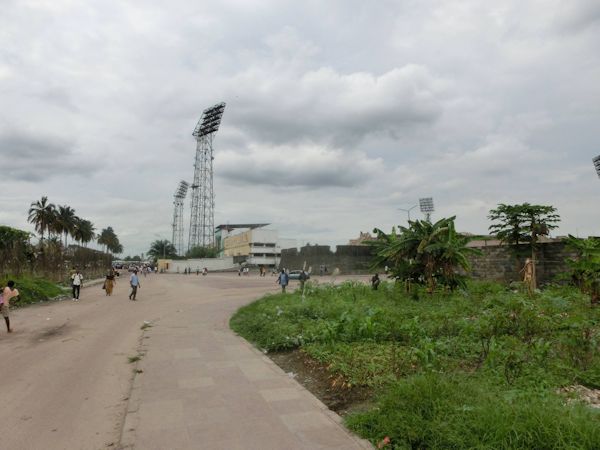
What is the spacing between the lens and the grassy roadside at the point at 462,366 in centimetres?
397

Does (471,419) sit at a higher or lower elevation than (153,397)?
higher

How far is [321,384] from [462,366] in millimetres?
2085

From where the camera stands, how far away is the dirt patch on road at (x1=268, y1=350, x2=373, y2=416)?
5.71 metres

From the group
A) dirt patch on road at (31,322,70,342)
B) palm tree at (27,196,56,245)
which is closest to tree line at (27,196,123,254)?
palm tree at (27,196,56,245)

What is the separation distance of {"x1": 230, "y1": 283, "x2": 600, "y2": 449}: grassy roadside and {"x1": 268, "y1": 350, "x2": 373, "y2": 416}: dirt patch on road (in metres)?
0.13

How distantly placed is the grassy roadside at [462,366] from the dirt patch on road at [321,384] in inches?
5.3

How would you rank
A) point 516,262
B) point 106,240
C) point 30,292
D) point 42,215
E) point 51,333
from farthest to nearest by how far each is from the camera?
point 106,240 → point 42,215 → point 30,292 → point 516,262 → point 51,333

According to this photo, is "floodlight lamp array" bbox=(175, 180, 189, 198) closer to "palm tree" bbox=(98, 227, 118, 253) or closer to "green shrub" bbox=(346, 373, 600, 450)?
"palm tree" bbox=(98, 227, 118, 253)

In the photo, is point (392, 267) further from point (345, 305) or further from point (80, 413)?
point (80, 413)

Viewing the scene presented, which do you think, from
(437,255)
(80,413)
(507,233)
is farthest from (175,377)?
(507,233)

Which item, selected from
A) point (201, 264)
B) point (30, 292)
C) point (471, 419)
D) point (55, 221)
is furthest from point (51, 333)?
point (201, 264)

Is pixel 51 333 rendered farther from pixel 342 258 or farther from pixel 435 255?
pixel 342 258

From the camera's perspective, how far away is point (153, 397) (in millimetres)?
6223

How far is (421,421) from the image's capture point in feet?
14.4
